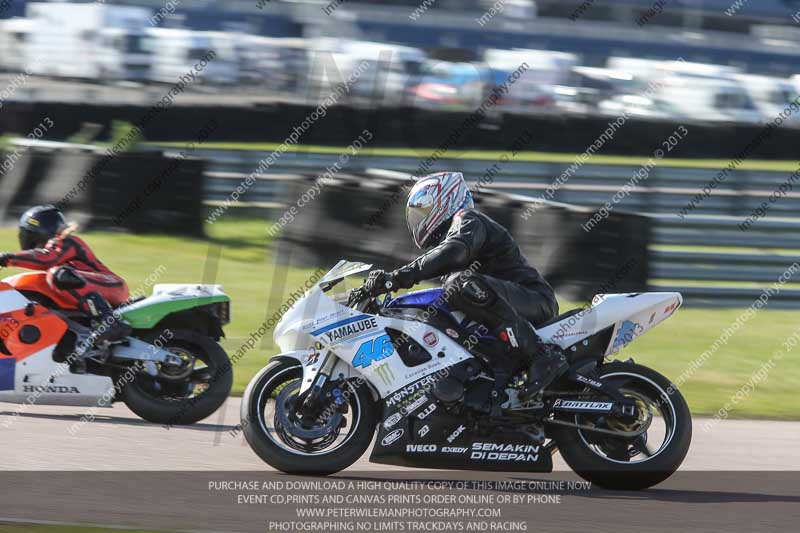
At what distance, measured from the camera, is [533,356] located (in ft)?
21.3

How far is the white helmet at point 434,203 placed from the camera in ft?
21.9

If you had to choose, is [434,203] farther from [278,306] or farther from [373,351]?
[278,306]

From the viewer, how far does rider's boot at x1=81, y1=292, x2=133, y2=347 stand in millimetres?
7934

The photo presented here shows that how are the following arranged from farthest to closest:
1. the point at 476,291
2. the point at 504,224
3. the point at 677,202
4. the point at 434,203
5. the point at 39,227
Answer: the point at 677,202
the point at 504,224
the point at 39,227
the point at 434,203
the point at 476,291

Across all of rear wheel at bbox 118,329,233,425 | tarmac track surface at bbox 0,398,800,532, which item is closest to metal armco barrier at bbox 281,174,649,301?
tarmac track surface at bbox 0,398,800,532

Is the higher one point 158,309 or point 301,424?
point 301,424

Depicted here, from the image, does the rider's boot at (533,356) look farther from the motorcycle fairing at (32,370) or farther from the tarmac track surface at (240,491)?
the motorcycle fairing at (32,370)

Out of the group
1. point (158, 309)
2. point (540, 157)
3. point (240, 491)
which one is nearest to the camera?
point (240, 491)

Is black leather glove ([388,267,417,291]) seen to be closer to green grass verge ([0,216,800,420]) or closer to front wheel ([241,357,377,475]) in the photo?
front wheel ([241,357,377,475])

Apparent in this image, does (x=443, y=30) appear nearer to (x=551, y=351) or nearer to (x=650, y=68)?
(x=650, y=68)

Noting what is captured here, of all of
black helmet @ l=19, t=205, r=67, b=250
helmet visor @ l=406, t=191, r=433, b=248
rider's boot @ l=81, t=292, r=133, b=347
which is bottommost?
rider's boot @ l=81, t=292, r=133, b=347

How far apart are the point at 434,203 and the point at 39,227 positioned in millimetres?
3038

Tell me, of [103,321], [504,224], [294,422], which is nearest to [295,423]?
[294,422]

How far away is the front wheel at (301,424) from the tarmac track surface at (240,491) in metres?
0.10
